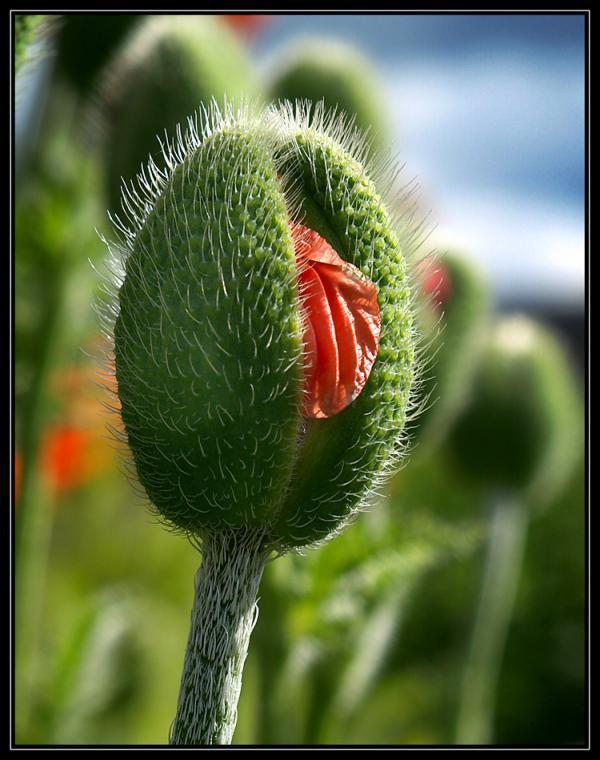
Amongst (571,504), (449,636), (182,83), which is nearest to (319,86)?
(182,83)

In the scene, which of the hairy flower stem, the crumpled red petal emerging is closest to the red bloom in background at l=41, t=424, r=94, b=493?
the hairy flower stem

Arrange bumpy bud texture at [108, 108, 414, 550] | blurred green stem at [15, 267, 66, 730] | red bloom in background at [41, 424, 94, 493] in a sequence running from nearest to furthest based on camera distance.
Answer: bumpy bud texture at [108, 108, 414, 550], blurred green stem at [15, 267, 66, 730], red bloom in background at [41, 424, 94, 493]

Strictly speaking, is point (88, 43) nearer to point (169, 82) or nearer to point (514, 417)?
point (169, 82)

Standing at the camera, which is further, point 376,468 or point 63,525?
point 63,525

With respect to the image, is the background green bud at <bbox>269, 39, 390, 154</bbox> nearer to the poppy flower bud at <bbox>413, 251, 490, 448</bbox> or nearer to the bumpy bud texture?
the poppy flower bud at <bbox>413, 251, 490, 448</bbox>

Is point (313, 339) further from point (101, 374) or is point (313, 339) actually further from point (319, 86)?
point (319, 86)
